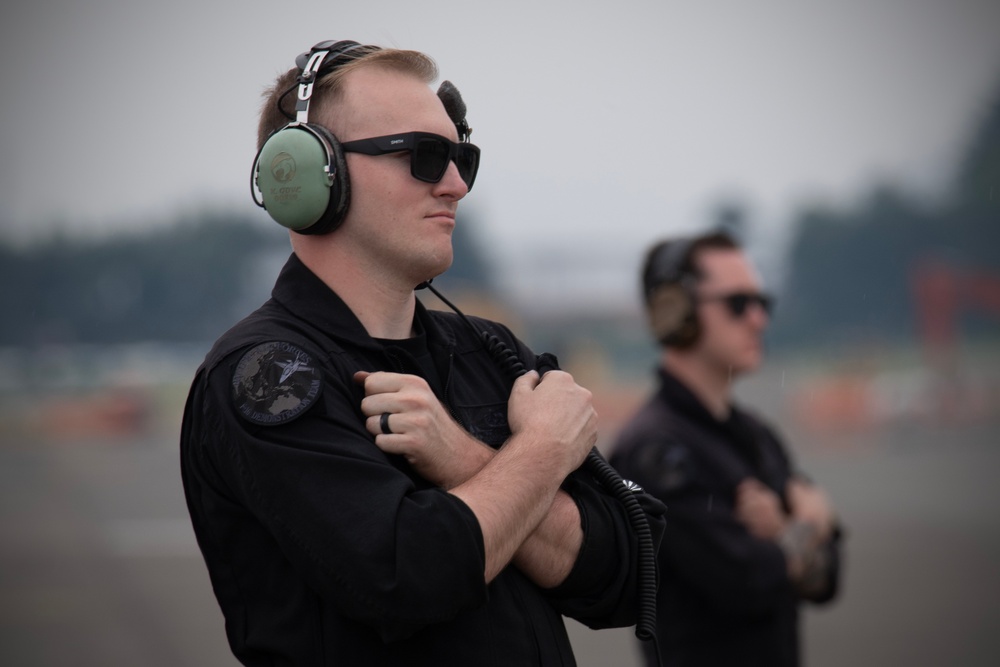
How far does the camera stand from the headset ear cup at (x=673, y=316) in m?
3.77

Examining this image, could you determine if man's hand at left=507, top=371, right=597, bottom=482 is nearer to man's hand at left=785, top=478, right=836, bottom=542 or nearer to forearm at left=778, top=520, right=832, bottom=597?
forearm at left=778, top=520, right=832, bottom=597

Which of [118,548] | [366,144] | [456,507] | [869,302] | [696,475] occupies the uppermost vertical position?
[366,144]

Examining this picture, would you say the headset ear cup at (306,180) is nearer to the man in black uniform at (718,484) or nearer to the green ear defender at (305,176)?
the green ear defender at (305,176)

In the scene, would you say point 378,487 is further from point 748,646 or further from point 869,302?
point 869,302

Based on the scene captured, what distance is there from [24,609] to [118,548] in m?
2.42

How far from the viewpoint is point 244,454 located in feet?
5.61

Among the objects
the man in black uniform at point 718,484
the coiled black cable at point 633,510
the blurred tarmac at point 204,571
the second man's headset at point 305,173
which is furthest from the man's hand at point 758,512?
the blurred tarmac at point 204,571

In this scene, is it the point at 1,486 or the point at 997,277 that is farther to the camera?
the point at 997,277

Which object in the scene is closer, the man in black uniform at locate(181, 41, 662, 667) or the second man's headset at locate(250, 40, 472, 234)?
the man in black uniform at locate(181, 41, 662, 667)

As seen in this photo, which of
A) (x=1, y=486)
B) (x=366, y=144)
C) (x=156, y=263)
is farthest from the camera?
(x=156, y=263)

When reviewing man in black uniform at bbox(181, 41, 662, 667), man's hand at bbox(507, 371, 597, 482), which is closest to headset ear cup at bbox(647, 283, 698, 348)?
man in black uniform at bbox(181, 41, 662, 667)

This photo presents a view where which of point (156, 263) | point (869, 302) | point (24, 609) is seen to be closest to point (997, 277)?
point (869, 302)

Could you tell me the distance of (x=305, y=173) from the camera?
77.3 inches

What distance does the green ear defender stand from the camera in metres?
1.97
